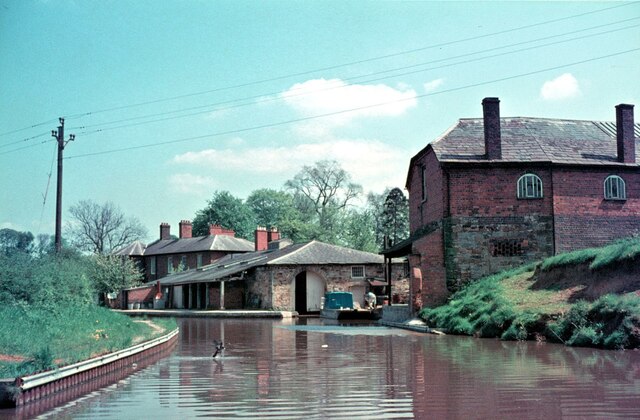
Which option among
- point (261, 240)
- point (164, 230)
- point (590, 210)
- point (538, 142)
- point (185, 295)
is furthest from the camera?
point (164, 230)

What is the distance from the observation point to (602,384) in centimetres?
1164

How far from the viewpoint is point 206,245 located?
65.9 metres

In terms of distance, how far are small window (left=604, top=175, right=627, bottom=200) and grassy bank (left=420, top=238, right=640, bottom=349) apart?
6484 mm

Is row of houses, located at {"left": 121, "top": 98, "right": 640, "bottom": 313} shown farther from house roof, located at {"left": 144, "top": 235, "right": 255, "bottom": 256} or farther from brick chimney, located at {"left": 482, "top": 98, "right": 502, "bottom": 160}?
house roof, located at {"left": 144, "top": 235, "right": 255, "bottom": 256}

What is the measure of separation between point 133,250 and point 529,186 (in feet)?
172

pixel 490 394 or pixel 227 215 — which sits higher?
pixel 227 215

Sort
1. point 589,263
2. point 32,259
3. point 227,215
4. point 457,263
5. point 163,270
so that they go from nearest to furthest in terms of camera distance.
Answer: point 32,259, point 589,263, point 457,263, point 163,270, point 227,215

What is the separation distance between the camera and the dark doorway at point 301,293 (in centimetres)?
4697

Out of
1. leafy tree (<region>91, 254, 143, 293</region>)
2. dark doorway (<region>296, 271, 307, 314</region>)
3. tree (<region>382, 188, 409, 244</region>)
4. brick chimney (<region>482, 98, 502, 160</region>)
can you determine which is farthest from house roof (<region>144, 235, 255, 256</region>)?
brick chimney (<region>482, 98, 502, 160</region>)

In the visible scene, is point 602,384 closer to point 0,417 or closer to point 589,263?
point 0,417

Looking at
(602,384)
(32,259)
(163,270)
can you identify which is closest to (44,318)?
(32,259)

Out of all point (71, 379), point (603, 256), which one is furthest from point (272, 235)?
point (71, 379)

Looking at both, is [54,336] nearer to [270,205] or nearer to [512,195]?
[512,195]

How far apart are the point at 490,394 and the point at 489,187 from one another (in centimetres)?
2002
